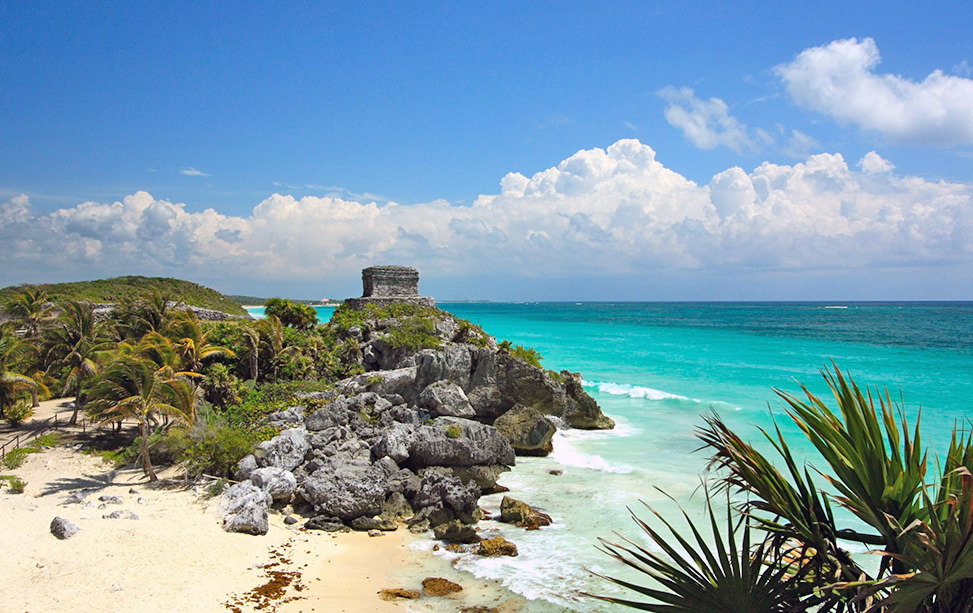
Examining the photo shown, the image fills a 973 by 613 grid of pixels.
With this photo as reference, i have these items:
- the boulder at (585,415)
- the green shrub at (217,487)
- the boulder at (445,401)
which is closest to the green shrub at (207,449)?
the green shrub at (217,487)

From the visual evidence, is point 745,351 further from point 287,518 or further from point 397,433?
point 287,518

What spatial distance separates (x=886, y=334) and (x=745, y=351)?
81.0ft

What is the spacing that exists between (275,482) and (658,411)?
1689 cm

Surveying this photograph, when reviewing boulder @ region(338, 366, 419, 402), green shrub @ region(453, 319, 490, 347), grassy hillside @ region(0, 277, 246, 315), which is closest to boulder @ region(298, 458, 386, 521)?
boulder @ region(338, 366, 419, 402)

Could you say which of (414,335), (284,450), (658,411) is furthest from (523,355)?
(284,450)

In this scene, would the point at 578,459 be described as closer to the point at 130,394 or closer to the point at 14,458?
the point at 130,394

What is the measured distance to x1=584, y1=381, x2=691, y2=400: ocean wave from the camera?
27172 mm

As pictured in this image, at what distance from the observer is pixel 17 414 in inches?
675

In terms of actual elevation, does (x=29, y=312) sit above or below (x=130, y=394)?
above

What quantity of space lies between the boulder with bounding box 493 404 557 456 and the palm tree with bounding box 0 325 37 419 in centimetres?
1434

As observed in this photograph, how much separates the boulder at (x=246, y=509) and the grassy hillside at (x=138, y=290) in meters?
30.7

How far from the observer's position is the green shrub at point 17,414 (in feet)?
56.0

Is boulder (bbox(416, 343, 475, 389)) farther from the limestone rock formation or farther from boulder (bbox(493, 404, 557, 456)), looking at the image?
boulder (bbox(493, 404, 557, 456))

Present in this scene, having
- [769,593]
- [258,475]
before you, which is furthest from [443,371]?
[769,593]
